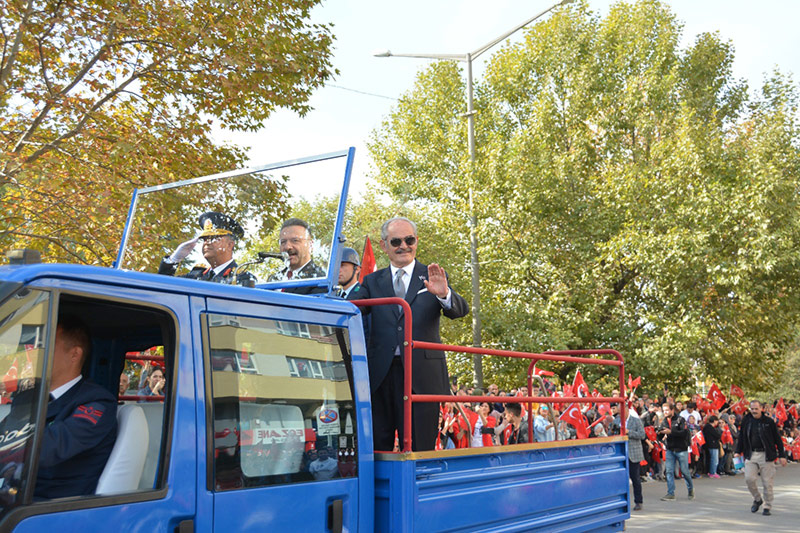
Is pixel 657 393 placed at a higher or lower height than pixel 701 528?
higher

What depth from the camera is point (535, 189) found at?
23.2 metres

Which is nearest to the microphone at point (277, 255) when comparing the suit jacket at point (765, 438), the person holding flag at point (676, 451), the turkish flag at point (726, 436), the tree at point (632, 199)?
the suit jacket at point (765, 438)

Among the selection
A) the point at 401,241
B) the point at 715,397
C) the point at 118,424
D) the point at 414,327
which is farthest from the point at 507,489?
the point at 715,397

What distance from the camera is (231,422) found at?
10.5ft

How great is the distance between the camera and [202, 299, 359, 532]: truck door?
10.3 ft

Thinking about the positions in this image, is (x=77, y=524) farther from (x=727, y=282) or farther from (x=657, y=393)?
(x=657, y=393)

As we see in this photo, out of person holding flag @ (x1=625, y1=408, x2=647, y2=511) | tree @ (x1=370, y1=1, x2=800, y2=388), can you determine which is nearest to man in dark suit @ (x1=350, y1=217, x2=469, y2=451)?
person holding flag @ (x1=625, y1=408, x2=647, y2=511)

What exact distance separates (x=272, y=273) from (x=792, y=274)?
20.9 metres

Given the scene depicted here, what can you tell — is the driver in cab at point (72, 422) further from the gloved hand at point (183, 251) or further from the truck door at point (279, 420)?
the gloved hand at point (183, 251)

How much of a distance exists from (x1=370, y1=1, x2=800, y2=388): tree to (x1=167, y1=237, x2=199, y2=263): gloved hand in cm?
1705

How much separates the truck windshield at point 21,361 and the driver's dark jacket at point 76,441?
120 mm

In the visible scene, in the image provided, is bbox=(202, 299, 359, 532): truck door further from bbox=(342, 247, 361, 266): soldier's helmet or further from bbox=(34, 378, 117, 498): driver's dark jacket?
bbox=(342, 247, 361, 266): soldier's helmet

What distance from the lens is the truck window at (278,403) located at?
3.19 m

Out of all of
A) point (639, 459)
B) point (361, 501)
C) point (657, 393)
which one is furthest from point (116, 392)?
point (657, 393)
